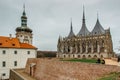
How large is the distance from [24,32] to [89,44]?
26829 millimetres

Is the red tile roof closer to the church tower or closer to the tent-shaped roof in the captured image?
the church tower

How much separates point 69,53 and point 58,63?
1948 inches

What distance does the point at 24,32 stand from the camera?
162 ft

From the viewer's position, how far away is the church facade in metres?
54.6

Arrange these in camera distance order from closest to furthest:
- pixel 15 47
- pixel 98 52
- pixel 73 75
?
pixel 73 75 < pixel 15 47 < pixel 98 52

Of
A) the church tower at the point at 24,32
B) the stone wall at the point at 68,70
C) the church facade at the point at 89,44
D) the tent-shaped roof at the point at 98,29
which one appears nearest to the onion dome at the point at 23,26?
the church tower at the point at 24,32

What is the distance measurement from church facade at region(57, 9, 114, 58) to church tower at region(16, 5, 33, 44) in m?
22.6

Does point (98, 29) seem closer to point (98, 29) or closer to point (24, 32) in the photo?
point (98, 29)

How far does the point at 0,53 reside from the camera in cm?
3005

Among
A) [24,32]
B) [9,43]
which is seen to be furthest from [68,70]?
[24,32]

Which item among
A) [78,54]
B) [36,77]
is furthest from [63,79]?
[78,54]

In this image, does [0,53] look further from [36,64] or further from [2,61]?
[36,64]

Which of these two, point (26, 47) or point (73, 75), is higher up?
point (26, 47)

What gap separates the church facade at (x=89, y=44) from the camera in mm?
54562
